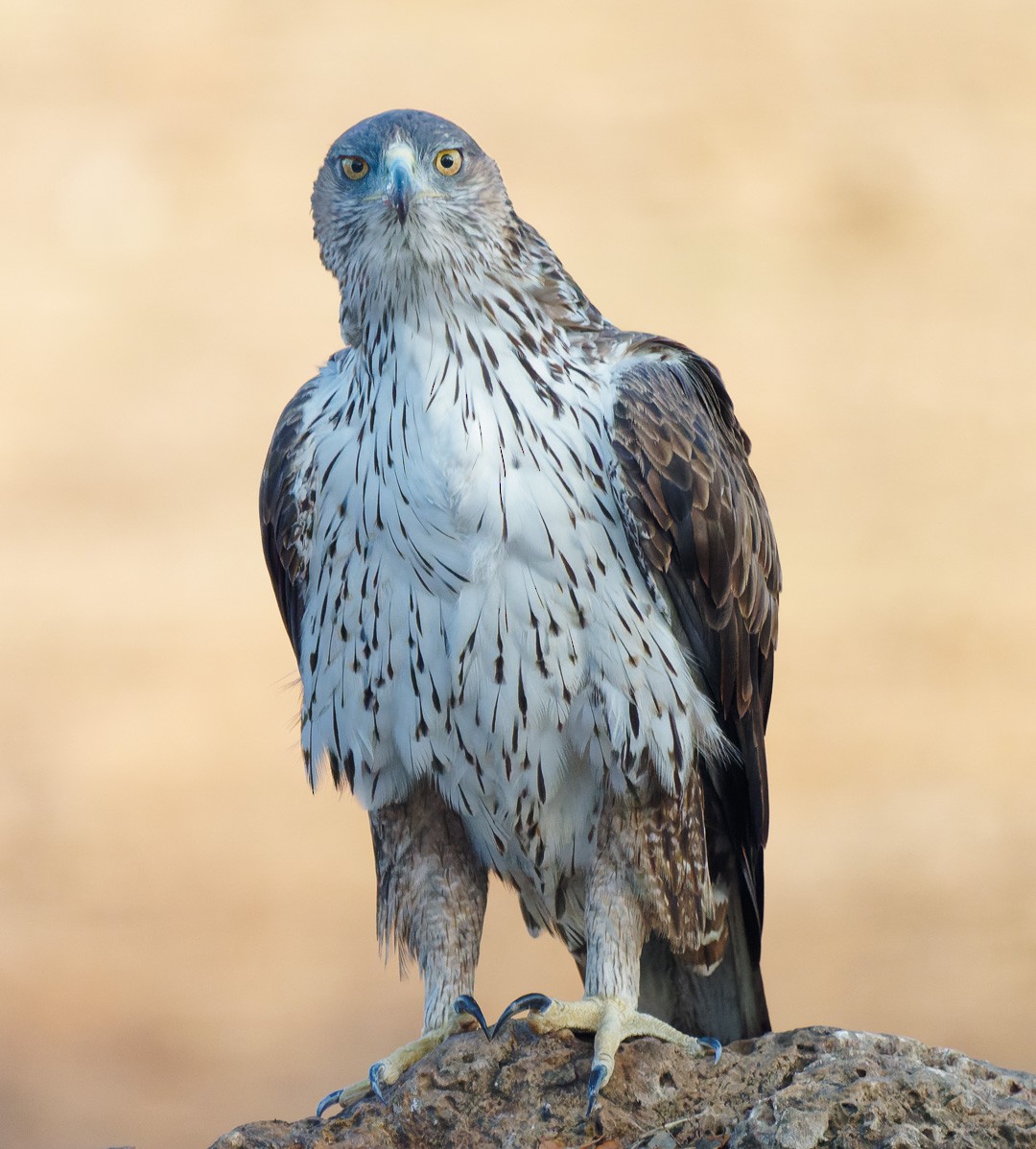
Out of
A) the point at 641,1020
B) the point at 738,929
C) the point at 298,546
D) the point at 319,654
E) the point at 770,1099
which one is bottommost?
the point at 770,1099

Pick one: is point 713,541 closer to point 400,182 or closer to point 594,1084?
point 400,182

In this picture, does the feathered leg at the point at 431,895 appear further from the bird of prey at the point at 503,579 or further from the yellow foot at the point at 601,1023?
the yellow foot at the point at 601,1023

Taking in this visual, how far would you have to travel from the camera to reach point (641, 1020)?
4.30m

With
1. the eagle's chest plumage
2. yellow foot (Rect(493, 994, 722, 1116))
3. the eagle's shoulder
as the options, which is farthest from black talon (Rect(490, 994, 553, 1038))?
the eagle's shoulder

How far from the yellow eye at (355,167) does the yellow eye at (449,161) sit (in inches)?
7.8

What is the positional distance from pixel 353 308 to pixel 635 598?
1.17m

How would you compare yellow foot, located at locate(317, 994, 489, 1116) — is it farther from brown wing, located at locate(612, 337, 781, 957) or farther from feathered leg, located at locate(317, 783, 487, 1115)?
brown wing, located at locate(612, 337, 781, 957)

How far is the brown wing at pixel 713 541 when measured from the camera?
445cm

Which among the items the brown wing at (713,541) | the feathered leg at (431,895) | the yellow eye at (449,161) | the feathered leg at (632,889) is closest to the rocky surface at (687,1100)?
the feathered leg at (632,889)

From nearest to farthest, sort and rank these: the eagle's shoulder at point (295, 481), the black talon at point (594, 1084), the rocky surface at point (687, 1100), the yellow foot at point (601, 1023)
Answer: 1. the rocky surface at point (687, 1100)
2. the black talon at point (594, 1084)
3. the yellow foot at point (601, 1023)
4. the eagle's shoulder at point (295, 481)

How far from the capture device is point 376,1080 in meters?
4.34

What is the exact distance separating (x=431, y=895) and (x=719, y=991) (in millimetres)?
992

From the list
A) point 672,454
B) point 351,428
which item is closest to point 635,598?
point 672,454

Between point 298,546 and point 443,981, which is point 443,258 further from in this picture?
point 443,981
